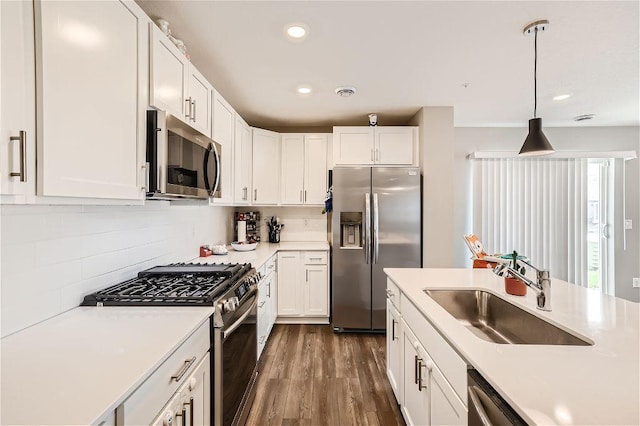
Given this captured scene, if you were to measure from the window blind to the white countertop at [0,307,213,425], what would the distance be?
13.7 ft

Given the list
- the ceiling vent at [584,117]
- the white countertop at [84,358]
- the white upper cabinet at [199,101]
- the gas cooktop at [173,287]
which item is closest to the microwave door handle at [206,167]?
the white upper cabinet at [199,101]

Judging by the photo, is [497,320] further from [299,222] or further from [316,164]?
[299,222]

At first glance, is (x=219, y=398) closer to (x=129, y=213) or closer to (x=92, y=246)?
(x=92, y=246)

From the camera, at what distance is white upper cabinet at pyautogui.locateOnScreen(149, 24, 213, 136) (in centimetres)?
149

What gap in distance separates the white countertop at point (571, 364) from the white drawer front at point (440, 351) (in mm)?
62

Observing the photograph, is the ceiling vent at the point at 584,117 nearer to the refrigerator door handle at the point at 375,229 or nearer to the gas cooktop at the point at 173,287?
the refrigerator door handle at the point at 375,229

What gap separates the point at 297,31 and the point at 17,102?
1.57 m

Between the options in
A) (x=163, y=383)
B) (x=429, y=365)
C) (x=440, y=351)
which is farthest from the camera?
(x=429, y=365)

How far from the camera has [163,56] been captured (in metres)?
1.57

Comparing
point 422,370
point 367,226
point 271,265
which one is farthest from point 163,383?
point 367,226

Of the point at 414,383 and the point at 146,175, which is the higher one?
the point at 146,175

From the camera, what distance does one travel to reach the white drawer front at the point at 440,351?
1045mm

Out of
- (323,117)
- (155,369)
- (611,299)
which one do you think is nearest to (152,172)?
(155,369)

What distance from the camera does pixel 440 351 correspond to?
1243 mm
